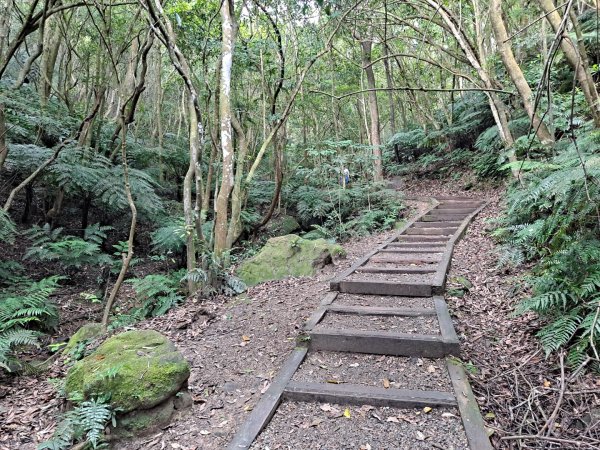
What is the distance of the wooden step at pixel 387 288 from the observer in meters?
4.72

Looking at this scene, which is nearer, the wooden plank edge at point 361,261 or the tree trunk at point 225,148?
the wooden plank edge at point 361,261

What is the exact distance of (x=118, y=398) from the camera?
2.63 m

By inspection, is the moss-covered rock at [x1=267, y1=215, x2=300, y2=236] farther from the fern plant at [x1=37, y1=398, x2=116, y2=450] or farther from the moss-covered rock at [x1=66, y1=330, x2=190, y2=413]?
the fern plant at [x1=37, y1=398, x2=116, y2=450]

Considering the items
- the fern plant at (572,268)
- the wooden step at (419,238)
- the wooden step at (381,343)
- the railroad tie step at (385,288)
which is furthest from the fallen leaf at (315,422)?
the wooden step at (419,238)

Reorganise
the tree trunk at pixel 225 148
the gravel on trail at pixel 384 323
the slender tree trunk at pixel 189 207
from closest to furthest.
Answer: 1. the gravel on trail at pixel 384 323
2. the slender tree trunk at pixel 189 207
3. the tree trunk at pixel 225 148

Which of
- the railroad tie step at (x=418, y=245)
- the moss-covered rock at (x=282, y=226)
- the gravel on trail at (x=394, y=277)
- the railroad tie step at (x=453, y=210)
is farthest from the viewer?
the moss-covered rock at (x=282, y=226)

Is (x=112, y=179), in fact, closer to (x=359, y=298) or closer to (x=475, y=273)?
(x=359, y=298)

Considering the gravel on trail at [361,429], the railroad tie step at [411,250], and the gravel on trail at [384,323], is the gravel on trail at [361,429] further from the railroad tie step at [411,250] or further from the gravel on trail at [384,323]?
the railroad tie step at [411,250]

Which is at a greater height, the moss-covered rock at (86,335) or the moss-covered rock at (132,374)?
the moss-covered rock at (132,374)

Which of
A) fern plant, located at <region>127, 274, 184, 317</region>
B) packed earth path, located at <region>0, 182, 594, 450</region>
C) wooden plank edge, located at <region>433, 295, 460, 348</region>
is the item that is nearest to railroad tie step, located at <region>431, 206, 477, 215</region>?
packed earth path, located at <region>0, 182, 594, 450</region>

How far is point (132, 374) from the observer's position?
2709mm

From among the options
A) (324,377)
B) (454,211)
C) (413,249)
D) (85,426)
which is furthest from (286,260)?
(454,211)

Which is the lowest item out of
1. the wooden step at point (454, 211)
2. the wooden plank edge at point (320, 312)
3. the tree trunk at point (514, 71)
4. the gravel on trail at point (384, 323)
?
the gravel on trail at point (384, 323)

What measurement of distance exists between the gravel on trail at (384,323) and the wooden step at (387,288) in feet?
2.29
